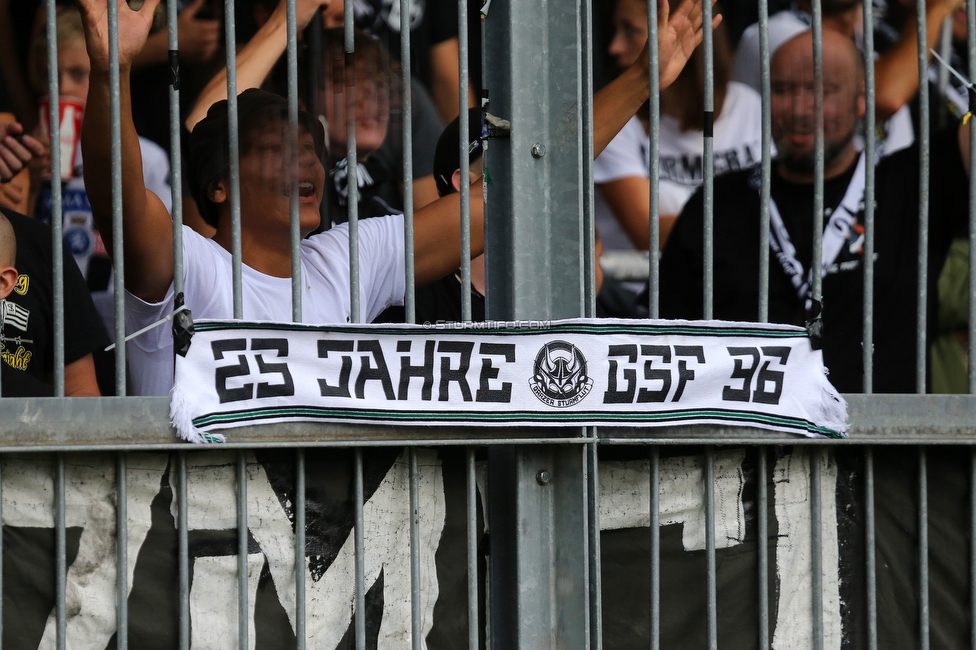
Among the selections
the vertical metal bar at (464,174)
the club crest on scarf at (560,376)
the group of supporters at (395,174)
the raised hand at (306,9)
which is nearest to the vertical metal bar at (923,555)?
the group of supporters at (395,174)

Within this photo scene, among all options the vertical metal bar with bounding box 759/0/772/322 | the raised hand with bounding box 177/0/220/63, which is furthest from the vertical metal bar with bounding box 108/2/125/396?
the vertical metal bar with bounding box 759/0/772/322

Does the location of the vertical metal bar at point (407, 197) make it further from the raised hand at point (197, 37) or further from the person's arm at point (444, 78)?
the raised hand at point (197, 37)

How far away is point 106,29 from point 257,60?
0.98 meters

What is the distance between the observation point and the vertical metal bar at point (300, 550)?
2582mm

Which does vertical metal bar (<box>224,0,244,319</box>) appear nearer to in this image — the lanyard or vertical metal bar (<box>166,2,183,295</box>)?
vertical metal bar (<box>166,2,183,295</box>)

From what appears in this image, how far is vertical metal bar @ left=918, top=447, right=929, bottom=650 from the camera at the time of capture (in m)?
2.89

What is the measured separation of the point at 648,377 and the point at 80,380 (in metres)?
1.76

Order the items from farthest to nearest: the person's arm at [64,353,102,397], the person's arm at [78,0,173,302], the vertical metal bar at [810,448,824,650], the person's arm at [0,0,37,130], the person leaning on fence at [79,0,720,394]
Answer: the person's arm at [0,0,37,130]
the person's arm at [64,353,102,397]
the vertical metal bar at [810,448,824,650]
the person leaning on fence at [79,0,720,394]
the person's arm at [78,0,173,302]

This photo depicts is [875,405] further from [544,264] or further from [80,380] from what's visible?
[80,380]

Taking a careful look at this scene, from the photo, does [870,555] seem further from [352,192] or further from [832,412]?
[352,192]

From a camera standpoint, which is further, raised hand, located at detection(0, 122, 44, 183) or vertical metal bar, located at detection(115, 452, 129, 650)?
raised hand, located at detection(0, 122, 44, 183)

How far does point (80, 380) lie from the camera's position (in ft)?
10.5

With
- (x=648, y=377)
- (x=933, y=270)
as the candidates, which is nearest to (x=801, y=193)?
(x=933, y=270)

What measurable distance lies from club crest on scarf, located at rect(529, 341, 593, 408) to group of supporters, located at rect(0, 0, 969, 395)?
10.9 inches
